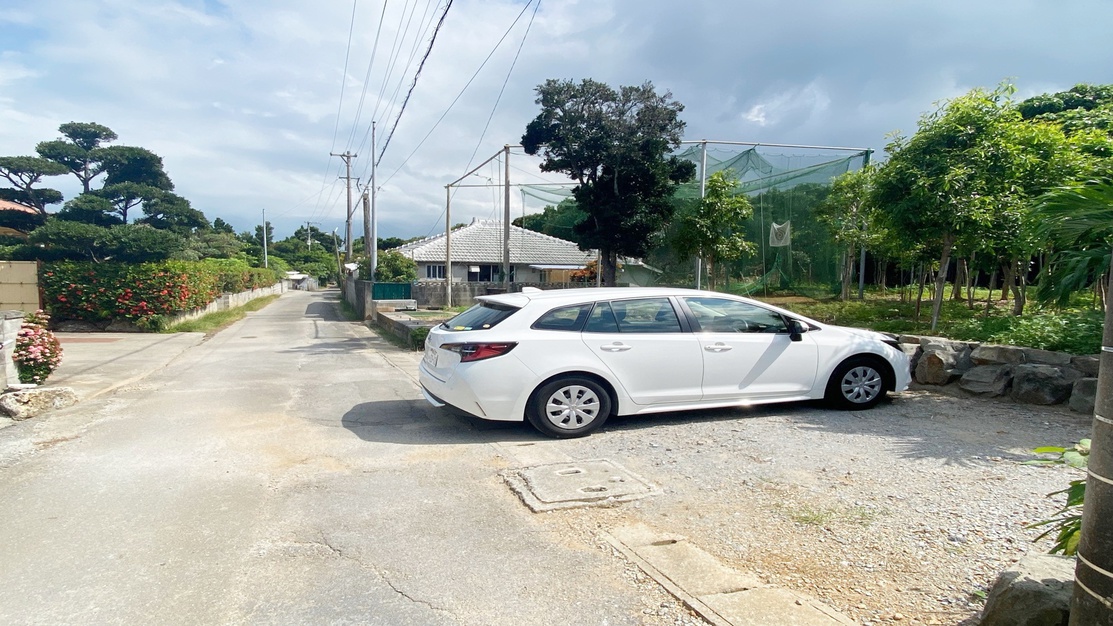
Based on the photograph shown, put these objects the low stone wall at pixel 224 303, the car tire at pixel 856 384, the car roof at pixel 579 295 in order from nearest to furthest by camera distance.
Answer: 1. the car roof at pixel 579 295
2. the car tire at pixel 856 384
3. the low stone wall at pixel 224 303

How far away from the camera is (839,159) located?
1656 cm

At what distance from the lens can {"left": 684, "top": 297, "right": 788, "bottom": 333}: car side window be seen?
6.80m

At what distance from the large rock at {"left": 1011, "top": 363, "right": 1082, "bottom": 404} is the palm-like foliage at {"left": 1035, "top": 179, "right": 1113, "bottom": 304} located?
2.92ft

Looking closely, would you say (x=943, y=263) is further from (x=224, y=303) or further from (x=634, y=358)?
(x=224, y=303)

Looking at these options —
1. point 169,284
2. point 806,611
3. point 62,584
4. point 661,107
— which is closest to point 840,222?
point 661,107

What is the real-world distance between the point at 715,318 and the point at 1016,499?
305cm

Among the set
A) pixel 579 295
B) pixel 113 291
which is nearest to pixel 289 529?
pixel 579 295

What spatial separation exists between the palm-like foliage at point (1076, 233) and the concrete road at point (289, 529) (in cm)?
282

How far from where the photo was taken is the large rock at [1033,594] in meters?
2.50

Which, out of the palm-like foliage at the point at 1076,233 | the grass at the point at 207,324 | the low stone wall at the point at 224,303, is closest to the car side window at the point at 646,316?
the palm-like foliage at the point at 1076,233

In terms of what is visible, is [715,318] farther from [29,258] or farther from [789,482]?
[29,258]

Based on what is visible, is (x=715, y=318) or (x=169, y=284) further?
(x=169, y=284)

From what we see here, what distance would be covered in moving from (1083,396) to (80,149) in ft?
93.3

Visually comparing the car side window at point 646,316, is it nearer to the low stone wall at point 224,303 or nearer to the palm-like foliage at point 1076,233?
the palm-like foliage at point 1076,233
